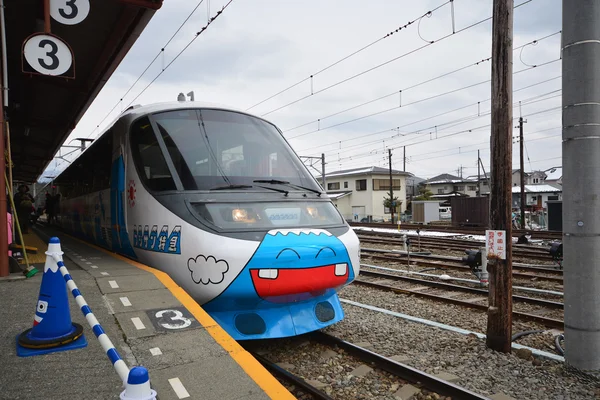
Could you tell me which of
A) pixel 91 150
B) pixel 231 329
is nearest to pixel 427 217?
pixel 91 150

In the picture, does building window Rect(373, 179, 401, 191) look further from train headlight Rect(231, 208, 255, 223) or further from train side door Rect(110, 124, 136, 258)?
train headlight Rect(231, 208, 255, 223)

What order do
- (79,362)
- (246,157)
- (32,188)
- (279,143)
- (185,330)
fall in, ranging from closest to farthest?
(79,362), (185,330), (246,157), (279,143), (32,188)

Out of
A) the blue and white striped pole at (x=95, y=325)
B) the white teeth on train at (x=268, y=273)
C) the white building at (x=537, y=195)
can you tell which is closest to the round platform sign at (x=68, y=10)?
the blue and white striped pole at (x=95, y=325)

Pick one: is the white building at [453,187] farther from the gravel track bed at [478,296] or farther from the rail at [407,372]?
the rail at [407,372]

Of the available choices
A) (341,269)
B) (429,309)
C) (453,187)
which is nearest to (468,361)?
(341,269)

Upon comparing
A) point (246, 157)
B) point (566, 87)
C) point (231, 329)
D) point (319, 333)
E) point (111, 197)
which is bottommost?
point (319, 333)

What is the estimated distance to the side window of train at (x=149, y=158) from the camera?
4.83 metres

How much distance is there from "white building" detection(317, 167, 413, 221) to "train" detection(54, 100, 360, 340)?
38049 mm

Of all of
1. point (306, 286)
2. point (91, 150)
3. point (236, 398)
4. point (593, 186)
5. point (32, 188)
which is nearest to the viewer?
point (236, 398)

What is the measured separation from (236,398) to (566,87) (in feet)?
16.0

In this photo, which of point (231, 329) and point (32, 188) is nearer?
point (231, 329)

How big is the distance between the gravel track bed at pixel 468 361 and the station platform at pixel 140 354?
2.46 metres

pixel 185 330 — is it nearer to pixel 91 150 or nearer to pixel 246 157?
pixel 246 157

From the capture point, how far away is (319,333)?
17.6 ft
